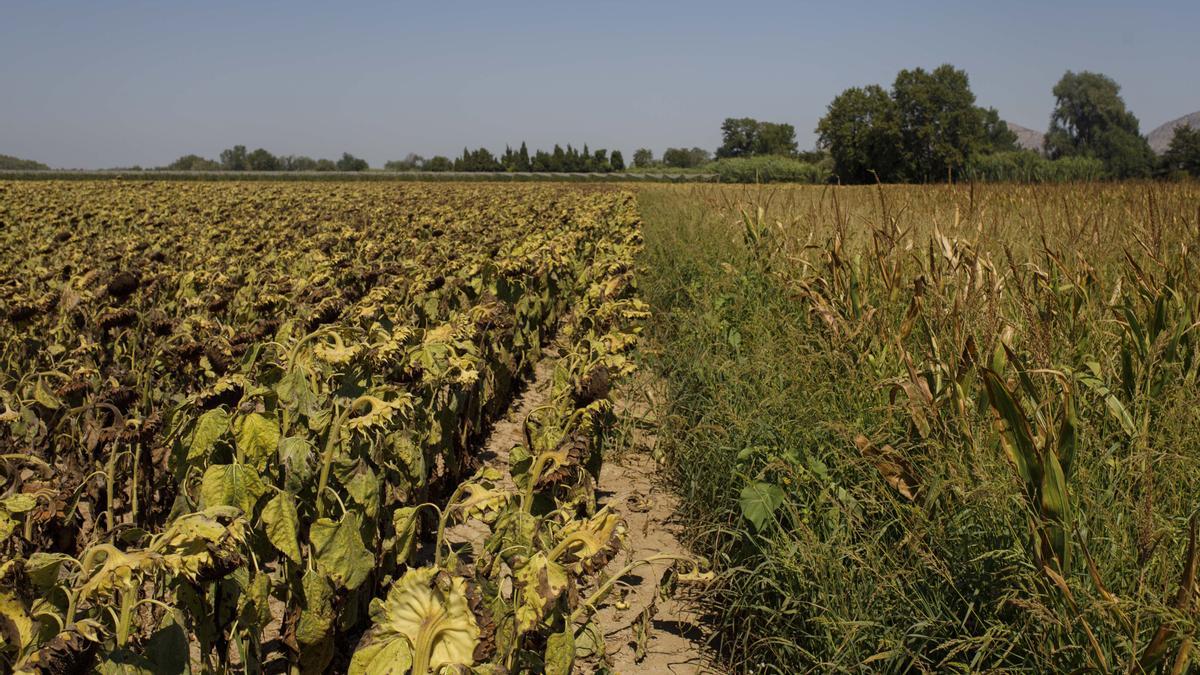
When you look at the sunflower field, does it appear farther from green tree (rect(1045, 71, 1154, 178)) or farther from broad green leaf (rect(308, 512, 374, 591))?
green tree (rect(1045, 71, 1154, 178))

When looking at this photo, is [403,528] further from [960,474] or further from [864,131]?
[864,131]

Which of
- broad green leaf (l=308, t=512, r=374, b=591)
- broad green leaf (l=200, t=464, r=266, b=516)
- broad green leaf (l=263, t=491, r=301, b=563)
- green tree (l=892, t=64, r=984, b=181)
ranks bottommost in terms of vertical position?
broad green leaf (l=308, t=512, r=374, b=591)

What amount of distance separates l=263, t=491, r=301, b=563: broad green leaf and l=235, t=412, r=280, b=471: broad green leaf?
0.19 meters

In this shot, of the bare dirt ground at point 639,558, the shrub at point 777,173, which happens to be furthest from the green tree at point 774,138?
the bare dirt ground at point 639,558

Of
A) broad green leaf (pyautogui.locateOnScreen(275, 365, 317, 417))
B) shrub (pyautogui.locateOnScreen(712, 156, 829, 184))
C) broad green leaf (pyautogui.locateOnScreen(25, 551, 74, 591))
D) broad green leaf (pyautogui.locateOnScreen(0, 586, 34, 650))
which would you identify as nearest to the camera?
broad green leaf (pyautogui.locateOnScreen(0, 586, 34, 650))

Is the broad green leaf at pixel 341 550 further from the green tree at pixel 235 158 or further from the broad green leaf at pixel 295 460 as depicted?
the green tree at pixel 235 158

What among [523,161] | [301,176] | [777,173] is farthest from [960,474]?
[523,161]

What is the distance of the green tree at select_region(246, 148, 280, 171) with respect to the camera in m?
111

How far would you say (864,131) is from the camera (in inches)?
2734

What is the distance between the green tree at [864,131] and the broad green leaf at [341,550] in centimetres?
6564

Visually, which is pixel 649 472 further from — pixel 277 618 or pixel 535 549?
pixel 535 549

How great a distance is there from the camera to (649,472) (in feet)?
17.3

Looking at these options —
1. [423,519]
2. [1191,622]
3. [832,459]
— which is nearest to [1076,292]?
[832,459]

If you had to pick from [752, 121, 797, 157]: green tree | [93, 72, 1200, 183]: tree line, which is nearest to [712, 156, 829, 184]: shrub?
[93, 72, 1200, 183]: tree line
